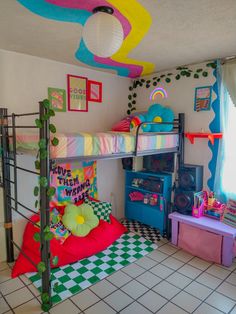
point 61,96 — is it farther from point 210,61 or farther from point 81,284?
point 81,284

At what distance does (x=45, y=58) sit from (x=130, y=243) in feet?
8.38

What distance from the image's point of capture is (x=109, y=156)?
7.66ft

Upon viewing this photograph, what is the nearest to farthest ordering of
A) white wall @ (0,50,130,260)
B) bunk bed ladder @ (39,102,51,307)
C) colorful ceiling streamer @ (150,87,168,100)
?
1. bunk bed ladder @ (39,102,51,307)
2. white wall @ (0,50,130,260)
3. colorful ceiling streamer @ (150,87,168,100)

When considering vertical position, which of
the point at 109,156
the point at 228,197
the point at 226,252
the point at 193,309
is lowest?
the point at 193,309

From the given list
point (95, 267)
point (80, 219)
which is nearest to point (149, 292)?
point (95, 267)

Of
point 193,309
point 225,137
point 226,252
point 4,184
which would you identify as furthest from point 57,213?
point 225,137

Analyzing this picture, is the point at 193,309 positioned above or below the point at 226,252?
below

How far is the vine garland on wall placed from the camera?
299 centimetres

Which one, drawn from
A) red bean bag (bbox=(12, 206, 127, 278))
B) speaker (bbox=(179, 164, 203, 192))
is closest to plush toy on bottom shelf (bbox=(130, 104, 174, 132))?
speaker (bbox=(179, 164, 203, 192))

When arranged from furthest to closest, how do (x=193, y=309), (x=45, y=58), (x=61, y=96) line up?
(x=61, y=96)
(x=45, y=58)
(x=193, y=309)

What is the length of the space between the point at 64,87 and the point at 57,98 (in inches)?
7.4

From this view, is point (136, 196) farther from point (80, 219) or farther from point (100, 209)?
point (80, 219)

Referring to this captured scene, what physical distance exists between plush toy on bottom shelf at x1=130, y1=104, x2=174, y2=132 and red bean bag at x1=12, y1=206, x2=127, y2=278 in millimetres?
1403

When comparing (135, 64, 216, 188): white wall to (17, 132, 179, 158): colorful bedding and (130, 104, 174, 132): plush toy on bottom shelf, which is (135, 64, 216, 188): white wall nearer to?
(130, 104, 174, 132): plush toy on bottom shelf
